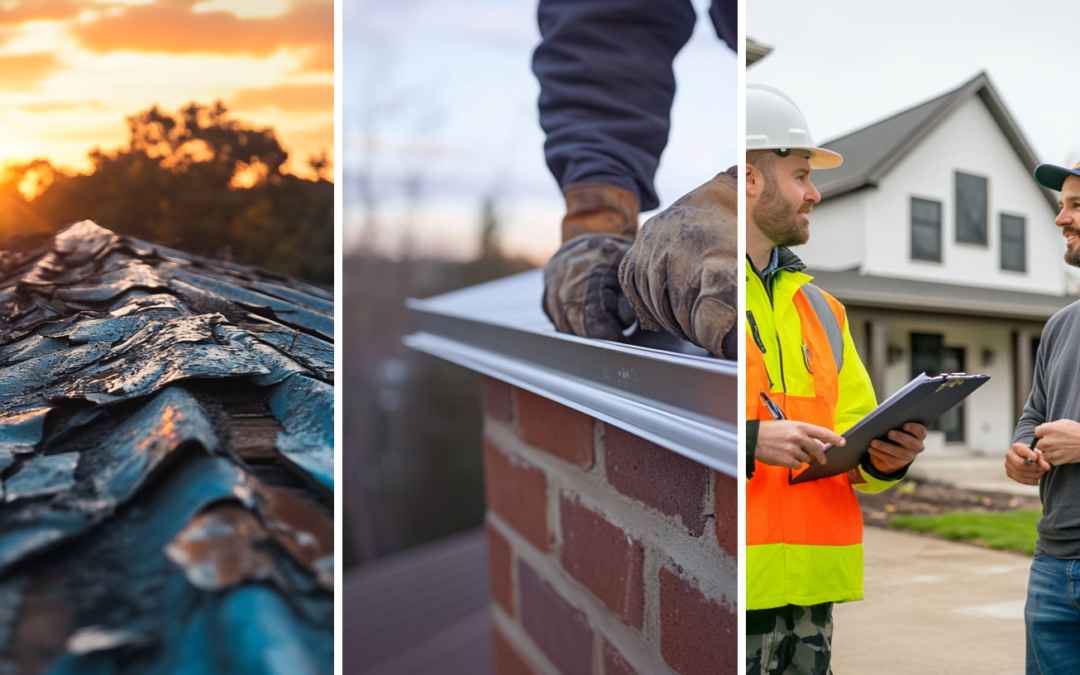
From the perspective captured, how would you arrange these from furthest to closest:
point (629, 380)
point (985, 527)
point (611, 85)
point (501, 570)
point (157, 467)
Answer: point (985, 527) → point (501, 570) → point (611, 85) → point (629, 380) → point (157, 467)

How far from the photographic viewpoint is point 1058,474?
4.26ft

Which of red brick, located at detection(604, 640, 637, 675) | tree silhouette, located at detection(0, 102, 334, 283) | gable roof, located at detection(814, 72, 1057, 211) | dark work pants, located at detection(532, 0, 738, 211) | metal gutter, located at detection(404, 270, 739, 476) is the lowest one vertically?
red brick, located at detection(604, 640, 637, 675)

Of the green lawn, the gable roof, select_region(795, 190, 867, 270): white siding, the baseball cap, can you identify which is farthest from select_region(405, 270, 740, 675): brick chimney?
select_region(795, 190, 867, 270): white siding

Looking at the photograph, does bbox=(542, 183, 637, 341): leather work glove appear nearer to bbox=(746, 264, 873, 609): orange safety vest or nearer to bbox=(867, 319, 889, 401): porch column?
bbox=(746, 264, 873, 609): orange safety vest

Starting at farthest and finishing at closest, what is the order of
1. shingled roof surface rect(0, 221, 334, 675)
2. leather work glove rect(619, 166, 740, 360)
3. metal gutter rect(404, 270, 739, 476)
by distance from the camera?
leather work glove rect(619, 166, 740, 360) < metal gutter rect(404, 270, 739, 476) < shingled roof surface rect(0, 221, 334, 675)

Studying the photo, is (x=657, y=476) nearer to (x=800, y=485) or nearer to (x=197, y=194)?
(x=800, y=485)

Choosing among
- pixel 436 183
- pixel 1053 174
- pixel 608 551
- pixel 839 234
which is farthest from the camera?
pixel 839 234

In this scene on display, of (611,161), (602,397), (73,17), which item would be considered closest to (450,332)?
(611,161)

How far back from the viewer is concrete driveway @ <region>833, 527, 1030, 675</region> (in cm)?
208

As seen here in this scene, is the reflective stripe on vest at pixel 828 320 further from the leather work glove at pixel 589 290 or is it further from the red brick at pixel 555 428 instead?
the red brick at pixel 555 428

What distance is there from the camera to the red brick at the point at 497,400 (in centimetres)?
150

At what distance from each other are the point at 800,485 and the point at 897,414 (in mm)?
A: 209

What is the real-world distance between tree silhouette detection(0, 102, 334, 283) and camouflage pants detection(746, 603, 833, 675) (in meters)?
0.93

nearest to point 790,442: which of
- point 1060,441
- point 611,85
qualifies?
point 1060,441
